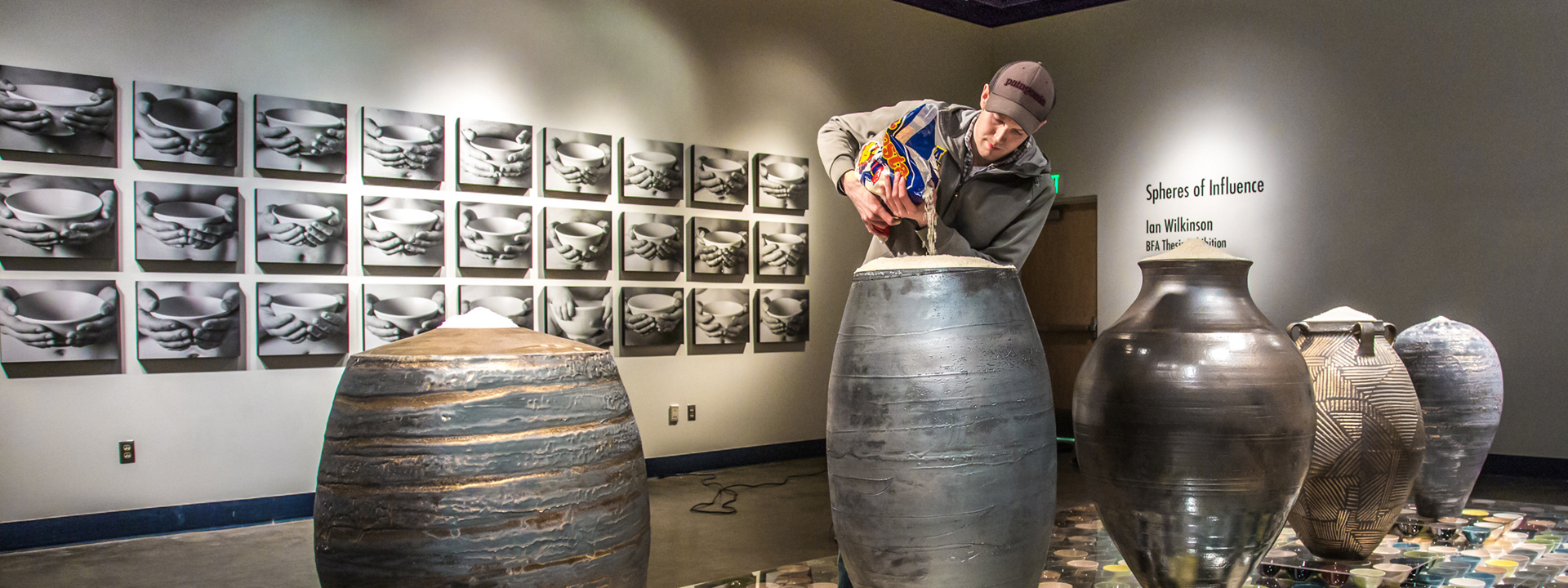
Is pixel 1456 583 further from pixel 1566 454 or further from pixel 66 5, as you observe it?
pixel 66 5

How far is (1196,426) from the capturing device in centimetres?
246

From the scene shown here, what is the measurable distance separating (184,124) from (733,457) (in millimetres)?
3798

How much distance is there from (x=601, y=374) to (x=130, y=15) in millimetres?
4343

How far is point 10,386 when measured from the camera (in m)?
4.35

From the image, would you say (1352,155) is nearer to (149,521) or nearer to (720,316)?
(720,316)

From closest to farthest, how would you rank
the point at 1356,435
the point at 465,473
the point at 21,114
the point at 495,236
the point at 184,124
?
the point at 465,473, the point at 1356,435, the point at 21,114, the point at 184,124, the point at 495,236

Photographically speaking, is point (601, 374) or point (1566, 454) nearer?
point (601, 374)

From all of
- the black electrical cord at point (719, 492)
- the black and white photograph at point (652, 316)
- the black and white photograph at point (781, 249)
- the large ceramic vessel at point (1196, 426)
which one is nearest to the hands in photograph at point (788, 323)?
the black and white photograph at point (781, 249)

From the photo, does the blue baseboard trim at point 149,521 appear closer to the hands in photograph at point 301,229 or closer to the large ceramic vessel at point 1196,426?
the hands in photograph at point 301,229

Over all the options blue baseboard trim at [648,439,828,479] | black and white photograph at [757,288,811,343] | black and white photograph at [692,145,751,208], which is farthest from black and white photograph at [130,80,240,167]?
black and white photograph at [757,288,811,343]

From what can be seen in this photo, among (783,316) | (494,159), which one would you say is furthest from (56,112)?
(783,316)

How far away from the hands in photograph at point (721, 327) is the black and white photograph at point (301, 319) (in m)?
2.23

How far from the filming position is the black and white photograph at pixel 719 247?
21.5ft

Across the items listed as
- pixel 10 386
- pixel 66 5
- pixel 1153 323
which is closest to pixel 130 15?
pixel 66 5
